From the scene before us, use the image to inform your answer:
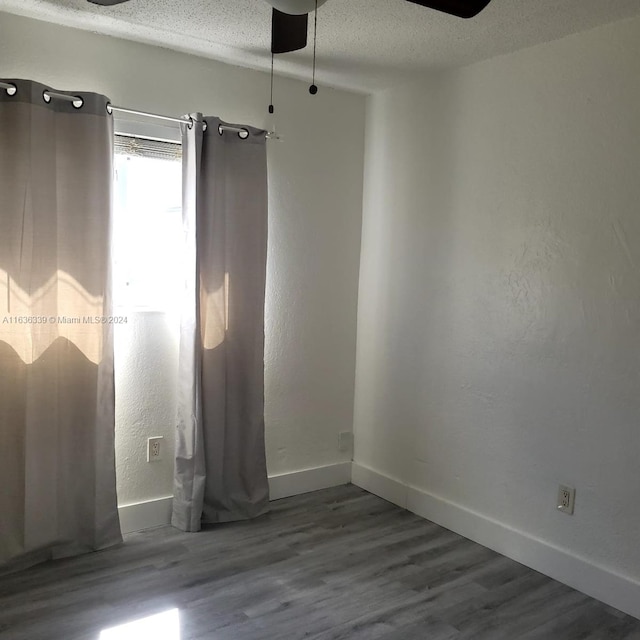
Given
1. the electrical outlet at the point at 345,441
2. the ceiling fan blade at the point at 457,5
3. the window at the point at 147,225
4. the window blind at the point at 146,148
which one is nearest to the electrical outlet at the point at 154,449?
the window at the point at 147,225

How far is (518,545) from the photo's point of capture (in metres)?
2.77

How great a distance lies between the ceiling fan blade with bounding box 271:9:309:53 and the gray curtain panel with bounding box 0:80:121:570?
87cm

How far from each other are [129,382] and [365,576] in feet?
4.42

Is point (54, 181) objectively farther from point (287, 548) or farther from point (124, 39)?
point (287, 548)

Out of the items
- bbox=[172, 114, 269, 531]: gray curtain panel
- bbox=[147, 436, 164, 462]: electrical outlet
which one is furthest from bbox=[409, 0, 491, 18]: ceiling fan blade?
bbox=[147, 436, 164, 462]: electrical outlet

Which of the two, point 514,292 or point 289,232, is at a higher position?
point 289,232

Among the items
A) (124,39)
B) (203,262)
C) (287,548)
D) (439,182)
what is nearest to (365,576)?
(287,548)

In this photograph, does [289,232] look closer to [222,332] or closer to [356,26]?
[222,332]

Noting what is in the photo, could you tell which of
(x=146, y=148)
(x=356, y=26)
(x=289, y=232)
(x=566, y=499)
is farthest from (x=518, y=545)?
(x=146, y=148)

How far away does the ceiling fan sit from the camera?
157 centimetres

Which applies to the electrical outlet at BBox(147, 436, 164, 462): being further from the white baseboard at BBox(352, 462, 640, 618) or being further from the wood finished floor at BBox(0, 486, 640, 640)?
the white baseboard at BBox(352, 462, 640, 618)

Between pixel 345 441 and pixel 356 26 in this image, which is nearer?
pixel 356 26

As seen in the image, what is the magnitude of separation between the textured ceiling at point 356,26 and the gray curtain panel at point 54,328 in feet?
1.11

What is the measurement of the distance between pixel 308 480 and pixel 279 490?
193 millimetres
